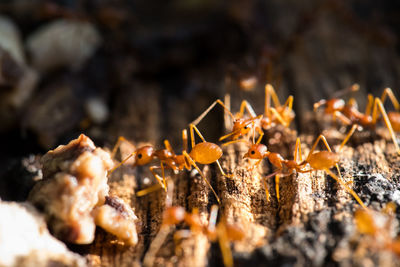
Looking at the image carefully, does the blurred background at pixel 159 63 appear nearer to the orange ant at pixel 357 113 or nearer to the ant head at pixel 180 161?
the orange ant at pixel 357 113

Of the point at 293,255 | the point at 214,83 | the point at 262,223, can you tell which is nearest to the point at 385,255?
the point at 293,255

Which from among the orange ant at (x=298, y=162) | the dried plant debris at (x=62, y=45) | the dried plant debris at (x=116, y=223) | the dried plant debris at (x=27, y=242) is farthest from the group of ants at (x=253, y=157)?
the dried plant debris at (x=62, y=45)

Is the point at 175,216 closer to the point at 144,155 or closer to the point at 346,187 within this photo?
the point at 144,155

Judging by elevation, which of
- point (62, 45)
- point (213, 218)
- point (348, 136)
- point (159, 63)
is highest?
point (62, 45)

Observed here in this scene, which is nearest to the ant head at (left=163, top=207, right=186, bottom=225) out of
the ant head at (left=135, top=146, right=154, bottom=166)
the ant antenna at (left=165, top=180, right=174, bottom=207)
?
the ant antenna at (left=165, top=180, right=174, bottom=207)

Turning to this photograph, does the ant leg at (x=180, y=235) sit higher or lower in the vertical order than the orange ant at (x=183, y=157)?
lower

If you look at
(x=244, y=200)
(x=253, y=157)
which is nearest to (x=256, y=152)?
(x=253, y=157)

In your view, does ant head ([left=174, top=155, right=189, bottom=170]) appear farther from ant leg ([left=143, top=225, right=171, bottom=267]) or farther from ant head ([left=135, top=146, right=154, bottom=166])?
ant leg ([left=143, top=225, right=171, bottom=267])
